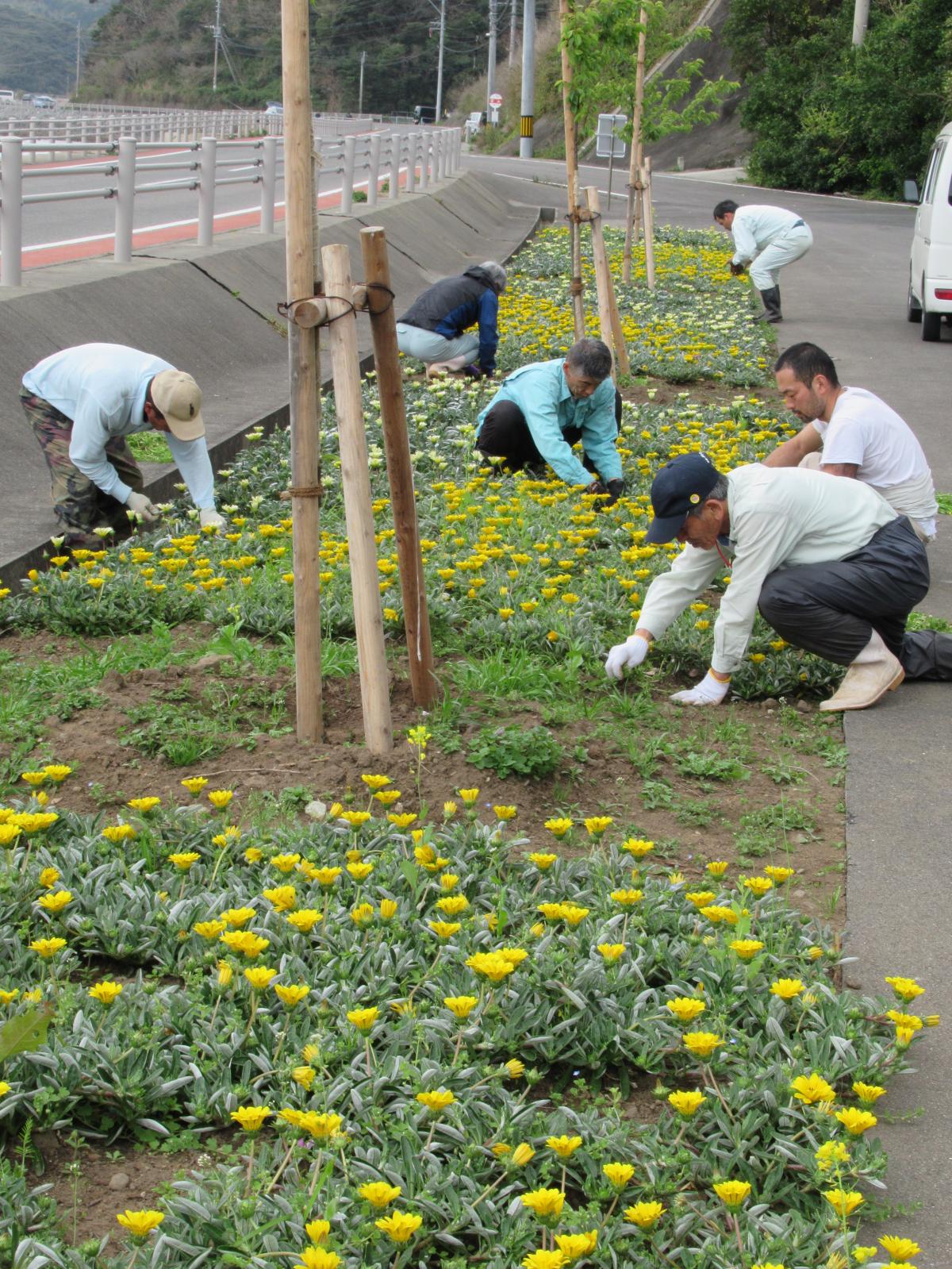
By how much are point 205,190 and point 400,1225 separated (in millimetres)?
12348

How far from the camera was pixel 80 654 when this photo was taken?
5551 mm

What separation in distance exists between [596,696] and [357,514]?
4.74 feet

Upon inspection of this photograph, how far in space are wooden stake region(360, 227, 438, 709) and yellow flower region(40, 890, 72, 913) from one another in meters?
1.67

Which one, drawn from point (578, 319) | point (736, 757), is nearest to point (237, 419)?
point (578, 319)

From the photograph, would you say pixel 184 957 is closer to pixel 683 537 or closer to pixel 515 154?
pixel 683 537

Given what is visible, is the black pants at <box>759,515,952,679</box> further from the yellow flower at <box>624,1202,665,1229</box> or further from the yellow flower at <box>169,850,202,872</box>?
the yellow flower at <box>624,1202,665,1229</box>

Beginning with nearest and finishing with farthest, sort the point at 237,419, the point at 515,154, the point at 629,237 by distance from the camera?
the point at 237,419
the point at 629,237
the point at 515,154

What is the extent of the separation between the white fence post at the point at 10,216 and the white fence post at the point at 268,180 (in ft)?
18.5

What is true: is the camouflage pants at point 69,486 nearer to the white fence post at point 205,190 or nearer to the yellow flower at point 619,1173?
the yellow flower at point 619,1173

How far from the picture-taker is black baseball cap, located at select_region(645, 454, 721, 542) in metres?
5.13

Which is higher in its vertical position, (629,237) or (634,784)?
(629,237)

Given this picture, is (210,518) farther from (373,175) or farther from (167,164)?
(373,175)

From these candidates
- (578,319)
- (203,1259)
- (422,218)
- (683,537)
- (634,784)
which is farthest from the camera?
(422,218)

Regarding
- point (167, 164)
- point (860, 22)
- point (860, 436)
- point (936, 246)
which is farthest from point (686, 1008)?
point (860, 22)
